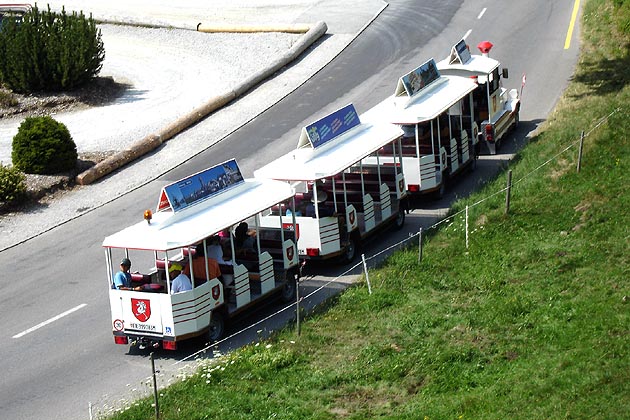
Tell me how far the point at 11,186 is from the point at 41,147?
1.83 meters

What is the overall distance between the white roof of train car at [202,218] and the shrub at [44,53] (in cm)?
1623

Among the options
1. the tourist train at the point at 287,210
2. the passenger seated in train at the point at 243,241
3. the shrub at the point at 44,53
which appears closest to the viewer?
the tourist train at the point at 287,210

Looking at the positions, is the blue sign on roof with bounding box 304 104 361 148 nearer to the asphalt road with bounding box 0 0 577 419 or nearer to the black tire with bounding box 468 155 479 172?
the asphalt road with bounding box 0 0 577 419

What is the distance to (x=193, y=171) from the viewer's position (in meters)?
32.0

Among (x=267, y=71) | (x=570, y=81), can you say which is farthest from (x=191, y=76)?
(x=570, y=81)

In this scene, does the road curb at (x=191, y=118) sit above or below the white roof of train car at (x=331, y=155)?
below

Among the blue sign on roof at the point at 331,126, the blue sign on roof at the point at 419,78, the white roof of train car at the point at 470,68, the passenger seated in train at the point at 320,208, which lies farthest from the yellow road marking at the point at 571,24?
the passenger seated in train at the point at 320,208

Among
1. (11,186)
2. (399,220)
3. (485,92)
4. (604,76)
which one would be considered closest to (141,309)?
(399,220)

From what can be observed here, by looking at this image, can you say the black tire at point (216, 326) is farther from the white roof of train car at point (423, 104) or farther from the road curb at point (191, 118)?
the road curb at point (191, 118)

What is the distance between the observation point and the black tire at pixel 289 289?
902 inches

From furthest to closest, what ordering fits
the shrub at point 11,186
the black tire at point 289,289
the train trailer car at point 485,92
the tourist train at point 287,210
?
the train trailer car at point 485,92, the shrub at point 11,186, the black tire at point 289,289, the tourist train at point 287,210

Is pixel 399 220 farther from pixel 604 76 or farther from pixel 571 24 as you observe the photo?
pixel 571 24

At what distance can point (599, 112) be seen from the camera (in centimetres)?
Result: 3041

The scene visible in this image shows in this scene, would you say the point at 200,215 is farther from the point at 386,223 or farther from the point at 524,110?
the point at 524,110
